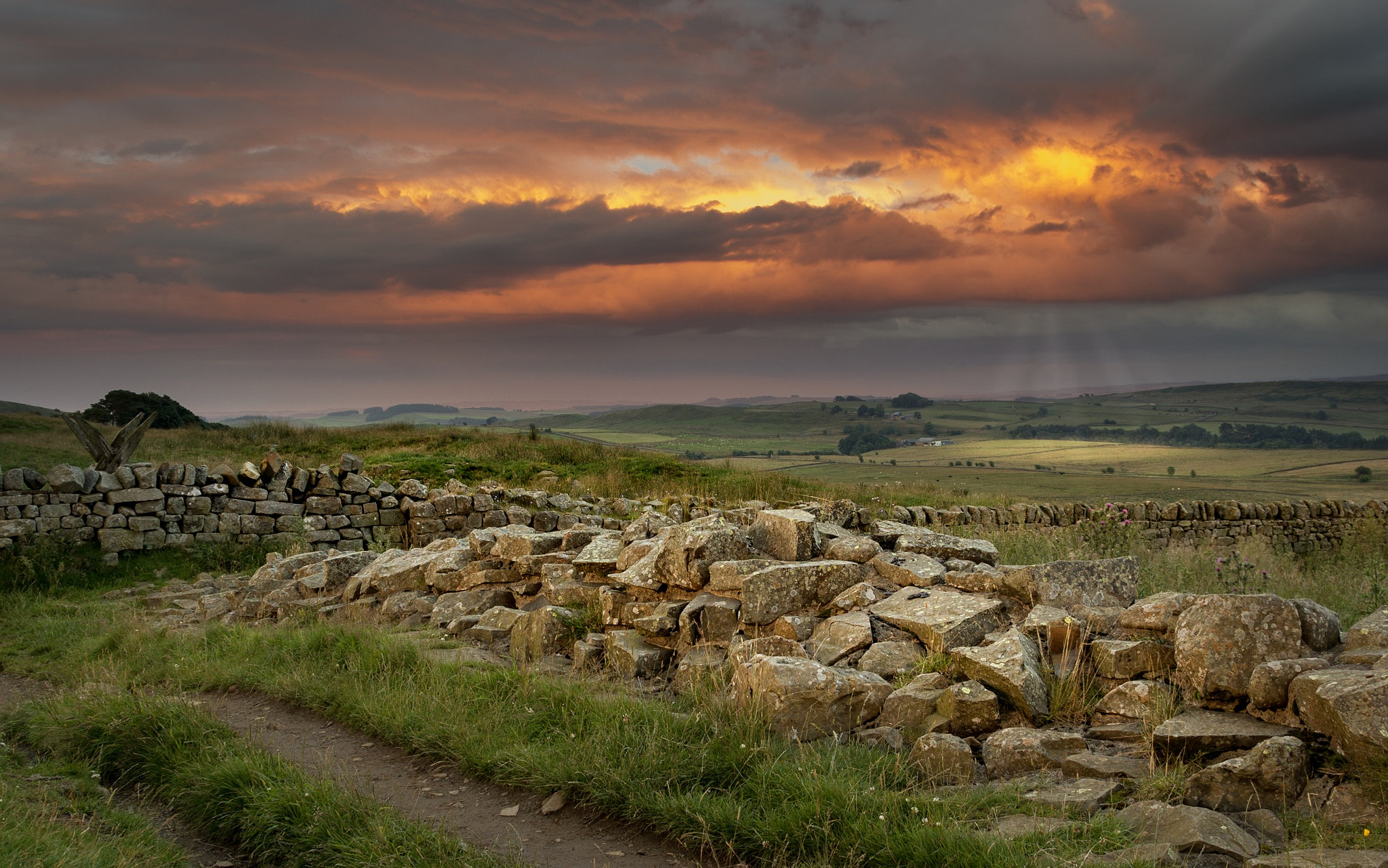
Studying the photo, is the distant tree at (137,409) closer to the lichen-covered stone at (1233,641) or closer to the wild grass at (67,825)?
the wild grass at (67,825)

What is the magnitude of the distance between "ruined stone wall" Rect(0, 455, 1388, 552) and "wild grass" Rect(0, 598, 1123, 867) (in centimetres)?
653

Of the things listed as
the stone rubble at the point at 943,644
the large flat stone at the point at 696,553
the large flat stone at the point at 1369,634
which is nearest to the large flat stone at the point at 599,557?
the stone rubble at the point at 943,644

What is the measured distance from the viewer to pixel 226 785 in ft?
18.7

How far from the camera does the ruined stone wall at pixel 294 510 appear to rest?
46.5 feet

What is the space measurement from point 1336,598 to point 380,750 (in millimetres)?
11298

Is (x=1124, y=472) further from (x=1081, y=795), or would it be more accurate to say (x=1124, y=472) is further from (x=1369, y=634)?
(x=1081, y=795)

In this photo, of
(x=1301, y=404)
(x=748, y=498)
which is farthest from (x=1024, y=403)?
(x=748, y=498)

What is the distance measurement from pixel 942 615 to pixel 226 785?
563cm

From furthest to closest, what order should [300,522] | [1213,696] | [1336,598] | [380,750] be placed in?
[300,522], [1336,598], [380,750], [1213,696]

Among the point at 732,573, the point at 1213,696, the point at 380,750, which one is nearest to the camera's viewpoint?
the point at 1213,696

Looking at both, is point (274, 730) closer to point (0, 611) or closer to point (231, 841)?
point (231, 841)

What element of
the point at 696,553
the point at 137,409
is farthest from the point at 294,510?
the point at 137,409

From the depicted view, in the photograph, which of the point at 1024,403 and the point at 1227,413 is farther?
the point at 1024,403

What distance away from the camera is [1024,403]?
444 ft
